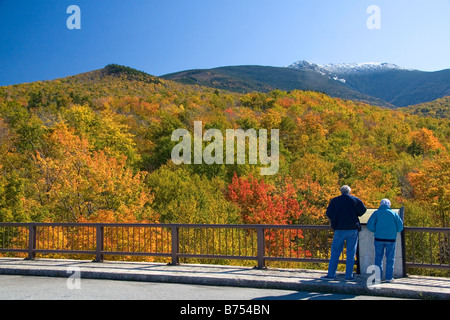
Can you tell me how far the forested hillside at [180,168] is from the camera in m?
37.3

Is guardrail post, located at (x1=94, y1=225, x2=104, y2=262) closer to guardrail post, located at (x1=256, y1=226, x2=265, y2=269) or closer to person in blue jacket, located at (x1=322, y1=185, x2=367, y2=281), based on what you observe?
guardrail post, located at (x1=256, y1=226, x2=265, y2=269)

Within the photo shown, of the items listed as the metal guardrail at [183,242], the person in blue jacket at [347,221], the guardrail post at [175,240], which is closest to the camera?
the person in blue jacket at [347,221]

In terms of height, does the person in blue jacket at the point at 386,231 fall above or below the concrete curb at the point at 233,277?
above

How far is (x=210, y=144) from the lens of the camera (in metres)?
60.5

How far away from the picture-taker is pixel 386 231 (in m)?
8.16

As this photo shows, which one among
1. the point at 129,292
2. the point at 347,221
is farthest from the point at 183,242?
the point at 347,221

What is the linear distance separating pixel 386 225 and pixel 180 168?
4833 cm

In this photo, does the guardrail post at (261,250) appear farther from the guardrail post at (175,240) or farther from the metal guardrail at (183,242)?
the guardrail post at (175,240)

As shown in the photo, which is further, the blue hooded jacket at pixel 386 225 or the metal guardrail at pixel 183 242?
the metal guardrail at pixel 183 242

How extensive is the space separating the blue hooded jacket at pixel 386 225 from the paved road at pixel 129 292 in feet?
4.12

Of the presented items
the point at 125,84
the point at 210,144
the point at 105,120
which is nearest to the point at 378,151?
the point at 210,144

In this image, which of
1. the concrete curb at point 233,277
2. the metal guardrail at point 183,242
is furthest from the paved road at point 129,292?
the metal guardrail at point 183,242
